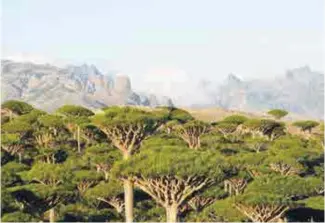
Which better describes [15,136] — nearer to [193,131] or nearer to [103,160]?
[103,160]

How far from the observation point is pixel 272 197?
46656 mm

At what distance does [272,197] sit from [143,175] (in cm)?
1028

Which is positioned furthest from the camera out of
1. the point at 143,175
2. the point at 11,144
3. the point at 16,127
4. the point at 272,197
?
the point at 16,127

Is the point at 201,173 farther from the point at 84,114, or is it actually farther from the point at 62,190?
the point at 84,114

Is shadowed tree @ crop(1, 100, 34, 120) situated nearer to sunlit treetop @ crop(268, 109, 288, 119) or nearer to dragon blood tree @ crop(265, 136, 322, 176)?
dragon blood tree @ crop(265, 136, 322, 176)

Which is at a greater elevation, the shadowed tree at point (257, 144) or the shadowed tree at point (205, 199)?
the shadowed tree at point (257, 144)

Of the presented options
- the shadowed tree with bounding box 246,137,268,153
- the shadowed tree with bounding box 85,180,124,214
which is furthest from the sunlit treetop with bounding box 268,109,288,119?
the shadowed tree with bounding box 85,180,124,214

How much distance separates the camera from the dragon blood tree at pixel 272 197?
46969 mm

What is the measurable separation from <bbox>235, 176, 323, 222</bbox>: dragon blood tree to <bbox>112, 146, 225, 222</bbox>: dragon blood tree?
4783 mm

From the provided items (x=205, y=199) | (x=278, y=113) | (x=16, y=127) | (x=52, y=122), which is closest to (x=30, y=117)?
Result: (x=52, y=122)

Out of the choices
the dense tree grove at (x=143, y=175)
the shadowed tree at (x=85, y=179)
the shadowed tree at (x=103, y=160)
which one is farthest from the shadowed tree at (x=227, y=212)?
the shadowed tree at (x=103, y=160)

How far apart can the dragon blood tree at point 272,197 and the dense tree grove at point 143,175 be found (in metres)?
0.08

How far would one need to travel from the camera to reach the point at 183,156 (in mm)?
42094

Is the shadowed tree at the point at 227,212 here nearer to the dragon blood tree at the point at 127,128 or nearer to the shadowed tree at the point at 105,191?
the shadowed tree at the point at 105,191
